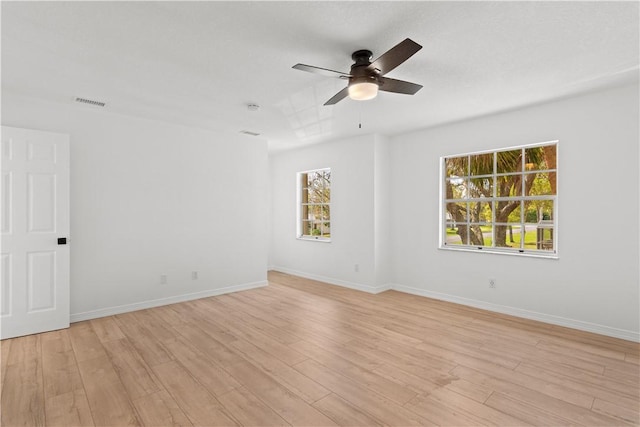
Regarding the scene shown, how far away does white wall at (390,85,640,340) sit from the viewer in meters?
3.38

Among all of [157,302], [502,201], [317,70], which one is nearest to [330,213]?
[502,201]

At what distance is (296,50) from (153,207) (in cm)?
309

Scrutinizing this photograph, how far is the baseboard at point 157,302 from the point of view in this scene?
3965mm

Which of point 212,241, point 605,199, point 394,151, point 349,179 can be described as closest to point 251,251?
point 212,241

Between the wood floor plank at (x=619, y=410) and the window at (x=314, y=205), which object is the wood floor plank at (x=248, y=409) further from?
the window at (x=314, y=205)

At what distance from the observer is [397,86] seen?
2734 mm

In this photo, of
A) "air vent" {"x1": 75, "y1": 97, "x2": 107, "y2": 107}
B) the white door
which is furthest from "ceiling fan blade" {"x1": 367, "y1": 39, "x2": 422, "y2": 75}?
the white door

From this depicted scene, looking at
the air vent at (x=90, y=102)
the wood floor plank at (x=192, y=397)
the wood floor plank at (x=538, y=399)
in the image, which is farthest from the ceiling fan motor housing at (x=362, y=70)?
the air vent at (x=90, y=102)

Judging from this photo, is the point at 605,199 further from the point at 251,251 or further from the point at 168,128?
the point at 168,128

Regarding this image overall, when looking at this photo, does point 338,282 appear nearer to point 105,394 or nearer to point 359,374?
point 359,374

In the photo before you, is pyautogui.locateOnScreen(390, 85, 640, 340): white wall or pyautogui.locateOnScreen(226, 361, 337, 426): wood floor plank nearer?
pyautogui.locateOnScreen(226, 361, 337, 426): wood floor plank

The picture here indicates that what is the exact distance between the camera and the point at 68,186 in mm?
3715

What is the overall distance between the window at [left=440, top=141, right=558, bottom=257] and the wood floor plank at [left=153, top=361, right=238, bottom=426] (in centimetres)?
381

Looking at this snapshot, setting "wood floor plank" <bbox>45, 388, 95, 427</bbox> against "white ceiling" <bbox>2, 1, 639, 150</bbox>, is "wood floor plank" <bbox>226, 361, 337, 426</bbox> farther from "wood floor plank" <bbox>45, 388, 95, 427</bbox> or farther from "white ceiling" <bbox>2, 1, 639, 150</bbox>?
"white ceiling" <bbox>2, 1, 639, 150</bbox>
